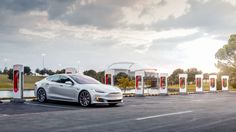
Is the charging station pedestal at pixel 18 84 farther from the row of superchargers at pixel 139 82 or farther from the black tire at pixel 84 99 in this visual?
the black tire at pixel 84 99

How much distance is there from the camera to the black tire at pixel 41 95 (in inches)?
709

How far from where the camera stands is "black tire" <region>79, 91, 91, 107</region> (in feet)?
53.4

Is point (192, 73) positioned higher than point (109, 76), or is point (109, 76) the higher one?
point (192, 73)

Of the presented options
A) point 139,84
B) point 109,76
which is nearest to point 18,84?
point 109,76

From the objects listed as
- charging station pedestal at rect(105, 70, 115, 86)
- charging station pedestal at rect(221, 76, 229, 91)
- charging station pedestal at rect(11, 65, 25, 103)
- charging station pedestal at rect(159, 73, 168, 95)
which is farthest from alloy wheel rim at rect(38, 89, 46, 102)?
charging station pedestal at rect(221, 76, 229, 91)

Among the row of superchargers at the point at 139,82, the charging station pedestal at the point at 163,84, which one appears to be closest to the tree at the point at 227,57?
the row of superchargers at the point at 139,82

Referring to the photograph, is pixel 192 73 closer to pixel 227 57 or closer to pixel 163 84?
pixel 227 57

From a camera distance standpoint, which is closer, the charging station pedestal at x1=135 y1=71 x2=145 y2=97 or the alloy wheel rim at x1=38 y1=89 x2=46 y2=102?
the alloy wheel rim at x1=38 y1=89 x2=46 y2=102

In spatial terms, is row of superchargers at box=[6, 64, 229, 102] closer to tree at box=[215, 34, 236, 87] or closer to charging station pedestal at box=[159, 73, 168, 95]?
charging station pedestal at box=[159, 73, 168, 95]

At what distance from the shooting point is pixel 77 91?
→ 54.7ft

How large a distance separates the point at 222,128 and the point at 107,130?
2821mm

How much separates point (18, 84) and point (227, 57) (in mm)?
49248

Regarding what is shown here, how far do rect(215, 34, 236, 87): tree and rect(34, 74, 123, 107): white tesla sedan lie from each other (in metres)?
46.3

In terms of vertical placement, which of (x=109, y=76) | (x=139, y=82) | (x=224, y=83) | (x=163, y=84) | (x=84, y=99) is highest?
(x=109, y=76)
